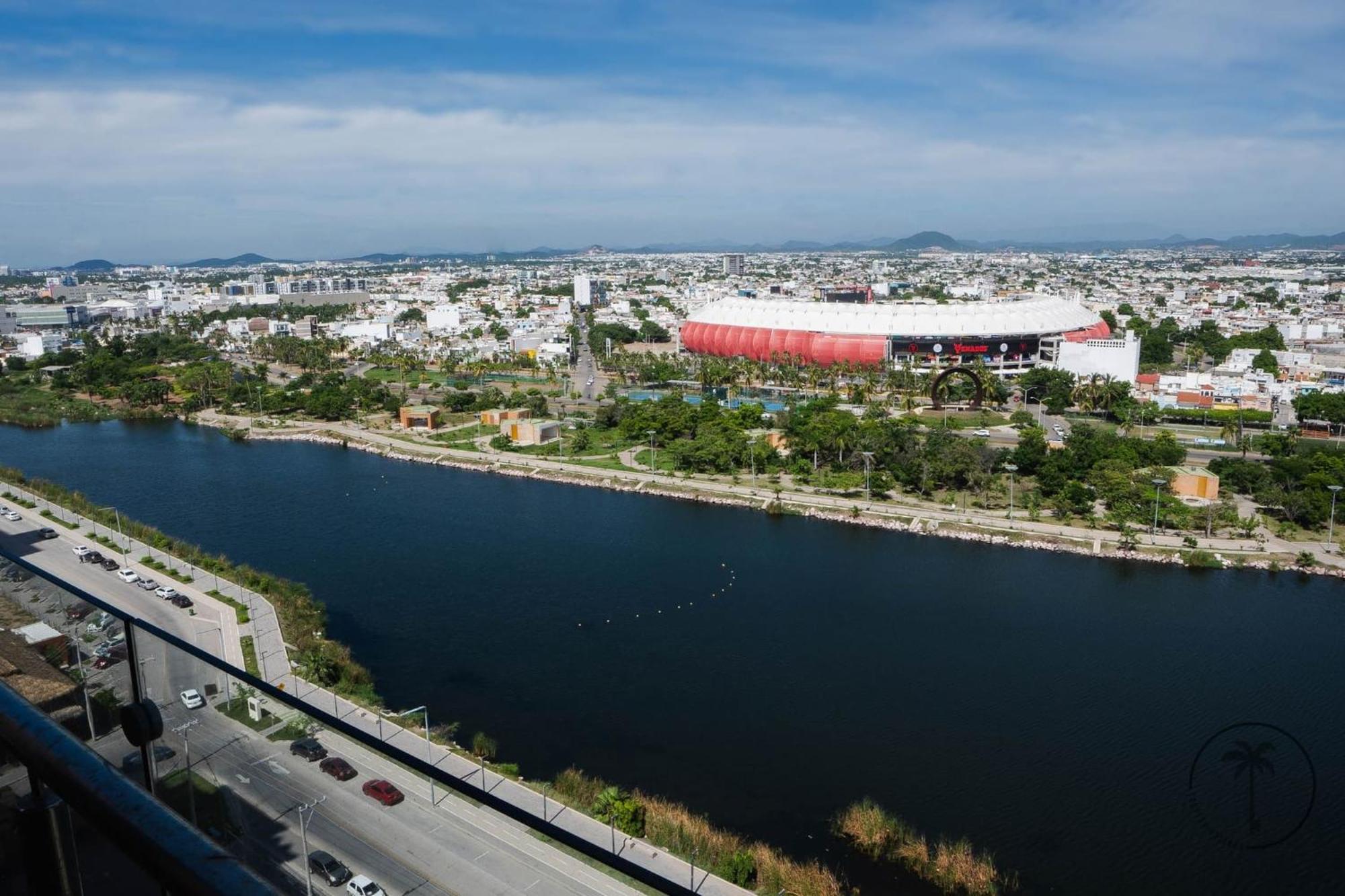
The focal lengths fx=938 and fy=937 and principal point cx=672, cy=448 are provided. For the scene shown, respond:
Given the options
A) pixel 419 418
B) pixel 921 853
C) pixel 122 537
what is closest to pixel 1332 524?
pixel 921 853

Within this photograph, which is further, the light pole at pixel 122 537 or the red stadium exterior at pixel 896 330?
the red stadium exterior at pixel 896 330

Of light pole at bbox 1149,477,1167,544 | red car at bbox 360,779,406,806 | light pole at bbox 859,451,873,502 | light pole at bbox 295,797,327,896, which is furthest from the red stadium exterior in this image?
light pole at bbox 295,797,327,896

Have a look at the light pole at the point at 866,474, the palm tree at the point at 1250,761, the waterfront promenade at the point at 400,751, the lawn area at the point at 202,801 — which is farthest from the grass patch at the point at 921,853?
the light pole at the point at 866,474

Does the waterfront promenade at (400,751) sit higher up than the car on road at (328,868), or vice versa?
the car on road at (328,868)

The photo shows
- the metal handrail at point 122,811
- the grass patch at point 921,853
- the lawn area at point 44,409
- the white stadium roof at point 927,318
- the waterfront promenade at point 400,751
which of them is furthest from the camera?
the white stadium roof at point 927,318

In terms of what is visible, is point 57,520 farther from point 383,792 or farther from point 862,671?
point 383,792

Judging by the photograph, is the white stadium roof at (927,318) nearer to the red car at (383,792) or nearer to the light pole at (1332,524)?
the light pole at (1332,524)

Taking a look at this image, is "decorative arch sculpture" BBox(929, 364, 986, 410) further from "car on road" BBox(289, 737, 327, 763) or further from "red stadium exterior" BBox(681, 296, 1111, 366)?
"car on road" BBox(289, 737, 327, 763)
